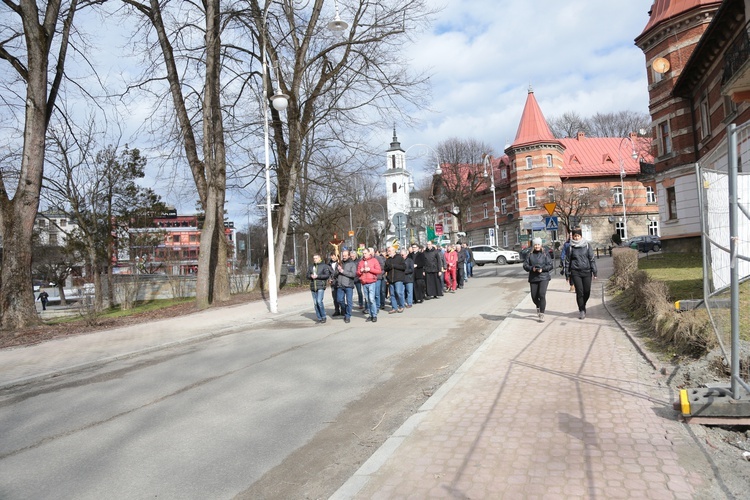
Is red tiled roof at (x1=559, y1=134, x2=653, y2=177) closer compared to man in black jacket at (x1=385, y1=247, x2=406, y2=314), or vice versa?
man in black jacket at (x1=385, y1=247, x2=406, y2=314)

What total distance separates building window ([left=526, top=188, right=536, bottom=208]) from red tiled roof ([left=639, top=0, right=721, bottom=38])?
27.0 meters

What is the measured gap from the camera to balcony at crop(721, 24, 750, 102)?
14.7m

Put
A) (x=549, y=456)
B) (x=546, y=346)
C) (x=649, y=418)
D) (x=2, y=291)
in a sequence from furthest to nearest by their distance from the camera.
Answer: (x=2, y=291)
(x=546, y=346)
(x=649, y=418)
(x=549, y=456)

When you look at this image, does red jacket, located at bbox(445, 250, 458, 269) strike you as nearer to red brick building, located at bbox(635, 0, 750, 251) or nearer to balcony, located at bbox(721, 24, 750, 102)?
balcony, located at bbox(721, 24, 750, 102)

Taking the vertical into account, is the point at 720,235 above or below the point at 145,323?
above

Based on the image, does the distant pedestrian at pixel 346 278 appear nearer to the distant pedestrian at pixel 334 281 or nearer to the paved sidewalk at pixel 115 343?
the distant pedestrian at pixel 334 281

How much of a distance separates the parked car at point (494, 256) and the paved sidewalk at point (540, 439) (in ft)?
122

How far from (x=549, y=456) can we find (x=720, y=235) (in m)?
2.73

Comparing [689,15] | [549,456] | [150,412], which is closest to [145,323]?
[150,412]

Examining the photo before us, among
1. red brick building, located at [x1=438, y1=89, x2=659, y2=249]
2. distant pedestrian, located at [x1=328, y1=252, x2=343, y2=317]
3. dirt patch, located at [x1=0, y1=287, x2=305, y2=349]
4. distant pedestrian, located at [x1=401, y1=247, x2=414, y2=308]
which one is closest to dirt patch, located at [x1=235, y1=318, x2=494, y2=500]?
distant pedestrian, located at [x1=328, y1=252, x2=343, y2=317]

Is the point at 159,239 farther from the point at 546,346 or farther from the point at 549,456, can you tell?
the point at 549,456

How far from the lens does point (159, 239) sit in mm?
32625

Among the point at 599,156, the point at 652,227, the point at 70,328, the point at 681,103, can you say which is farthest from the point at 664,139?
the point at 652,227

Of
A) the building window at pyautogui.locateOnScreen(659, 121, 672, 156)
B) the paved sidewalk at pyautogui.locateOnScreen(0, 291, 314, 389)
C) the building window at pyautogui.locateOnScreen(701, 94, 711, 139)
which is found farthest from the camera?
the building window at pyautogui.locateOnScreen(659, 121, 672, 156)
